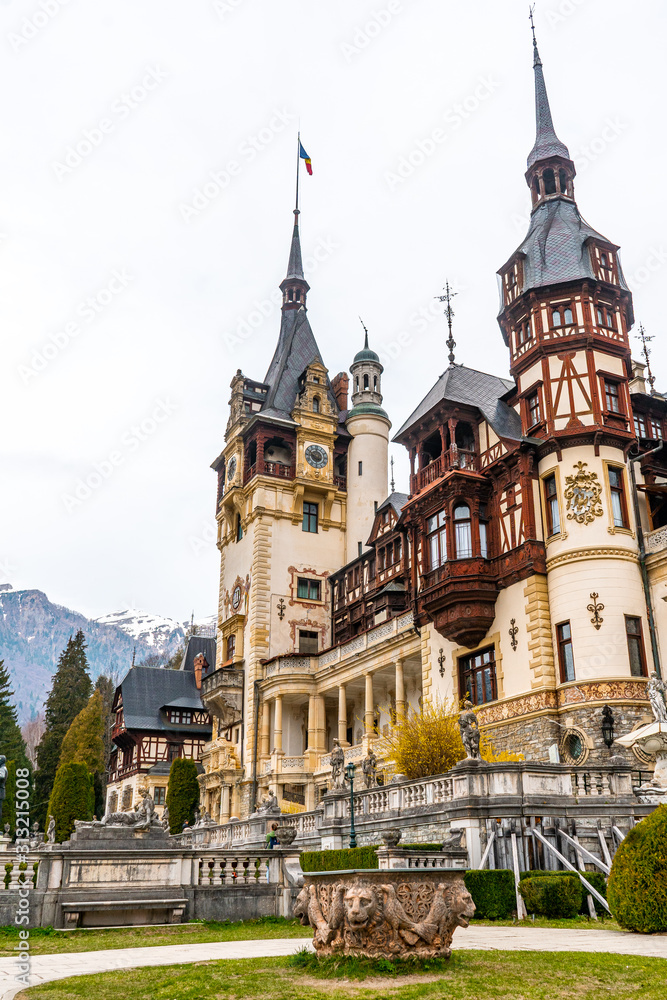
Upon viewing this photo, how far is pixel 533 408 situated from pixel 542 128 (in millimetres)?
15081

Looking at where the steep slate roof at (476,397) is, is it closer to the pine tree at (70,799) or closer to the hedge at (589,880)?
the hedge at (589,880)

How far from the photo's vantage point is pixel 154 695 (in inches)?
2854

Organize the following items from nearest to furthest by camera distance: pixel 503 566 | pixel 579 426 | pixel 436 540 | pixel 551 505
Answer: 1. pixel 579 426
2. pixel 551 505
3. pixel 503 566
4. pixel 436 540

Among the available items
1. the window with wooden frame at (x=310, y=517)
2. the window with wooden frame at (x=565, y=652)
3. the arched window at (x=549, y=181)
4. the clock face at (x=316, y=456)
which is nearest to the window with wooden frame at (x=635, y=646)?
the window with wooden frame at (x=565, y=652)

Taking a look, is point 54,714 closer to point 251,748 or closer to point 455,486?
point 251,748

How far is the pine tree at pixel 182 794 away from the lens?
5000 centimetres

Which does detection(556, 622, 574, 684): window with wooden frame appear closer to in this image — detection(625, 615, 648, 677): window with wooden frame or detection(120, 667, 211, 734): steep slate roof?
detection(625, 615, 648, 677): window with wooden frame

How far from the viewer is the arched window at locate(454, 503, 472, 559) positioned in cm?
3344

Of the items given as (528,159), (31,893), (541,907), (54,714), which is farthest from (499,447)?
(54,714)

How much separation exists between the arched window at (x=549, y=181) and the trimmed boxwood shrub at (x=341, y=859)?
29514mm

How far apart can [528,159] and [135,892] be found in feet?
112

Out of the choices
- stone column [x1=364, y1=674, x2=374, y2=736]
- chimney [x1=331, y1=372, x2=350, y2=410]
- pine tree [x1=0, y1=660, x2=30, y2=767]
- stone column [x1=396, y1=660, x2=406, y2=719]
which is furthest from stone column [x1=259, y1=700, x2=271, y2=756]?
pine tree [x1=0, y1=660, x2=30, y2=767]

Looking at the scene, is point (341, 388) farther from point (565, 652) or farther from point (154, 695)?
point (565, 652)

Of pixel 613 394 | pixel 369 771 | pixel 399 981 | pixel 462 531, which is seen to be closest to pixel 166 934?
pixel 399 981
